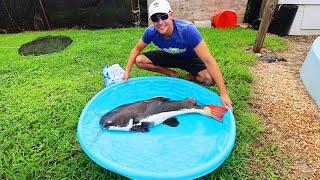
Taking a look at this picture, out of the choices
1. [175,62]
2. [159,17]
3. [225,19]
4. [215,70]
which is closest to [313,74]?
[215,70]

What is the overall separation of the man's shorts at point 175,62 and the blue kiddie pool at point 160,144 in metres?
0.38

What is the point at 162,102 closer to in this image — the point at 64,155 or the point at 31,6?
the point at 64,155

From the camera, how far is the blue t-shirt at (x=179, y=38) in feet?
11.8

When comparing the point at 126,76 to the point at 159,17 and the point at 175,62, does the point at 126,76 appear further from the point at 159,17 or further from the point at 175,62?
the point at 159,17

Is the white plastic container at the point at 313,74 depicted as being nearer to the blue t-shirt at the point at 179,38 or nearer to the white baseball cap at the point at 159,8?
the blue t-shirt at the point at 179,38

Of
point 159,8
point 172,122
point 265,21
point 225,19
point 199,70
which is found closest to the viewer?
point 159,8

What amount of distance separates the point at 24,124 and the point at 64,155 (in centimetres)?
87

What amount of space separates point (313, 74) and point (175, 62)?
83.3 inches

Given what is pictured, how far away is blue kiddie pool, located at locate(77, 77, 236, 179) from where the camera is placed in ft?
9.25

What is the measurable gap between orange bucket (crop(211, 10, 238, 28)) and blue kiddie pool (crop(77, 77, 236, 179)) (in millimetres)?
3630

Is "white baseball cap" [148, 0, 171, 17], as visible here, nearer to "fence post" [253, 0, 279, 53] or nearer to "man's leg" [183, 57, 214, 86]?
"man's leg" [183, 57, 214, 86]

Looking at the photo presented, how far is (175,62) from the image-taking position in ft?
14.3

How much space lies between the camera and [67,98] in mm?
4414

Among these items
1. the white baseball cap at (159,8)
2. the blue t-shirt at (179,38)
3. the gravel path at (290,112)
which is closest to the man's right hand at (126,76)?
the blue t-shirt at (179,38)
